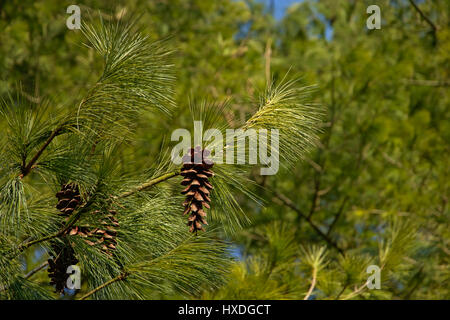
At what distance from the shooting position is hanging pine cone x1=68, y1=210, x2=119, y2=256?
1.32 meters

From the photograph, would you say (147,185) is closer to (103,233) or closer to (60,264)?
(103,233)

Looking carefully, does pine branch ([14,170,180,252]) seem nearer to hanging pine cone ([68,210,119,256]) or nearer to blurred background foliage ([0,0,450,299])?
hanging pine cone ([68,210,119,256])

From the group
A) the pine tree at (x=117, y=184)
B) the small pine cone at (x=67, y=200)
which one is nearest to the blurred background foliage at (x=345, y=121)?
the pine tree at (x=117, y=184)

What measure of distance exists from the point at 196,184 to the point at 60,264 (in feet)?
1.22

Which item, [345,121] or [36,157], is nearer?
[36,157]

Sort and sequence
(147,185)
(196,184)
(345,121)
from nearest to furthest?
1. (196,184)
2. (147,185)
3. (345,121)

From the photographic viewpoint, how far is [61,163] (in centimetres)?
136

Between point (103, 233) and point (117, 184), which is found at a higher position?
point (117, 184)

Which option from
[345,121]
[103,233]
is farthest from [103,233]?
[345,121]

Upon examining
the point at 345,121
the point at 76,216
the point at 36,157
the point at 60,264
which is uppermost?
the point at 345,121

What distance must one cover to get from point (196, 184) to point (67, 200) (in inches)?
12.3

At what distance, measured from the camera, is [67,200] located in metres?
1.38

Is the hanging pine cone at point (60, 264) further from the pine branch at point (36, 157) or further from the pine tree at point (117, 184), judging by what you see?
the pine branch at point (36, 157)

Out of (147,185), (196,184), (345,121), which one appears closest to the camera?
(196,184)
